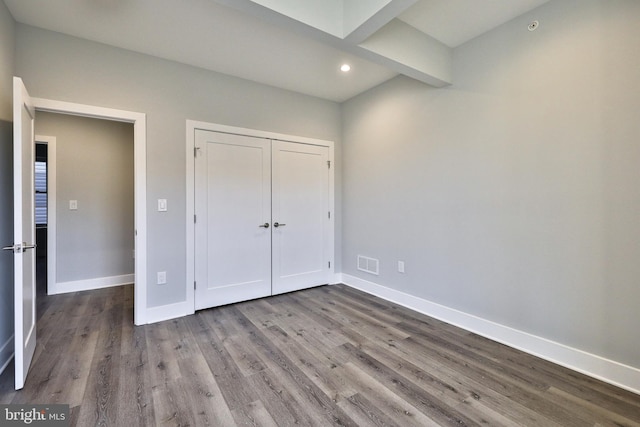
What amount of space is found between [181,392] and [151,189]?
1930mm

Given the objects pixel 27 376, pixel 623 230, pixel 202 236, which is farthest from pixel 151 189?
pixel 623 230

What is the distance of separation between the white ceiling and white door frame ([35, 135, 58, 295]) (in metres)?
1.95

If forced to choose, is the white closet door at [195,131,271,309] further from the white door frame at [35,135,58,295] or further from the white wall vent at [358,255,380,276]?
the white door frame at [35,135,58,295]

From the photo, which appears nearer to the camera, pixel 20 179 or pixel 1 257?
pixel 20 179

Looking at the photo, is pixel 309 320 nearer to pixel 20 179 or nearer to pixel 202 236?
pixel 202 236

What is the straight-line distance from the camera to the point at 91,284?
4117 mm

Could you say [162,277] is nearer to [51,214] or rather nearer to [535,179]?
[51,214]

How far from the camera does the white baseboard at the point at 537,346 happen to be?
1.96m

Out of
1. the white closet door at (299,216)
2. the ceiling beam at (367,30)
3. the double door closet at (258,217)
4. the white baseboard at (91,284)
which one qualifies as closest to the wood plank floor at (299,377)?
the double door closet at (258,217)

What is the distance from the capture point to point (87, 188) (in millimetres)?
4090

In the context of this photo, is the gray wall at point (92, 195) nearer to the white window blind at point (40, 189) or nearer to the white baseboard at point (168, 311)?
the white baseboard at point (168, 311)

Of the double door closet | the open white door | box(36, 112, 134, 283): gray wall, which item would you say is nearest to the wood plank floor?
the open white door

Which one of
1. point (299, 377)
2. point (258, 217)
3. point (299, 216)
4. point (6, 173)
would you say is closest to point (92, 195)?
→ point (6, 173)

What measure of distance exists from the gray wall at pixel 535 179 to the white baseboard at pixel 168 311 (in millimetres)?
2467
